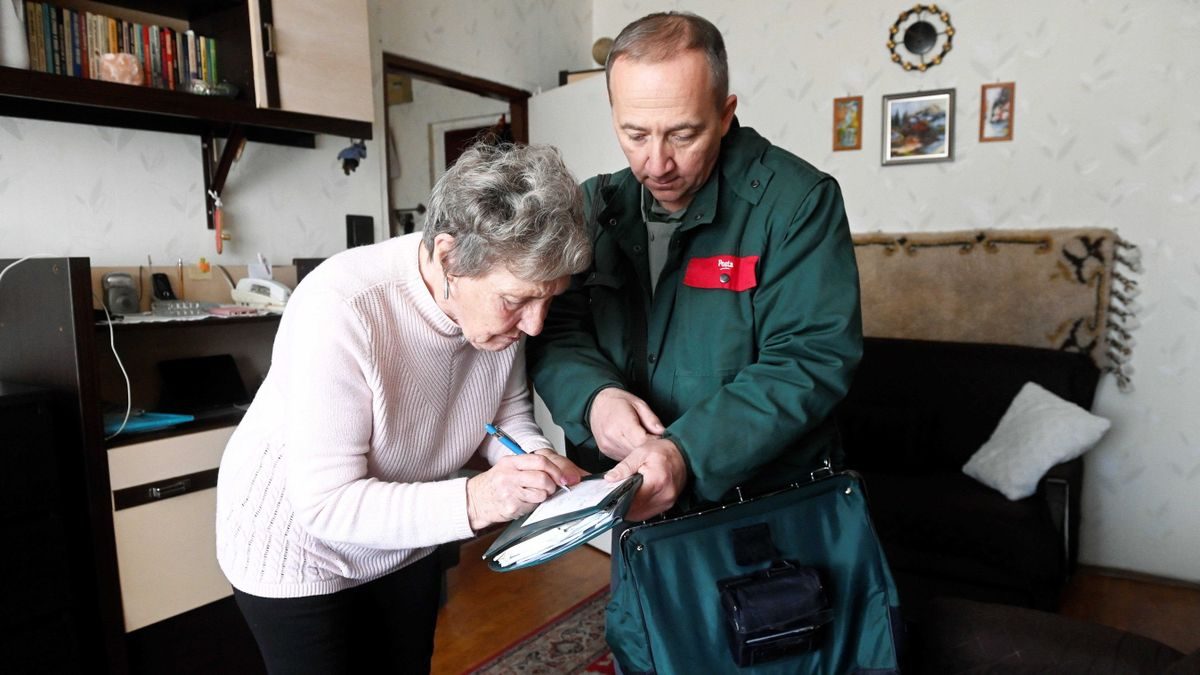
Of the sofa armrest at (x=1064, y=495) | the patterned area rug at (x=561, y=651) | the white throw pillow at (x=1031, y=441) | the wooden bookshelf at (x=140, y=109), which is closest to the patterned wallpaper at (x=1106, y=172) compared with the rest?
the white throw pillow at (x=1031, y=441)

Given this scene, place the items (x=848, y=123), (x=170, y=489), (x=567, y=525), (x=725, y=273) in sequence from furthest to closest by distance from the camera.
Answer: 1. (x=848, y=123)
2. (x=170, y=489)
3. (x=725, y=273)
4. (x=567, y=525)

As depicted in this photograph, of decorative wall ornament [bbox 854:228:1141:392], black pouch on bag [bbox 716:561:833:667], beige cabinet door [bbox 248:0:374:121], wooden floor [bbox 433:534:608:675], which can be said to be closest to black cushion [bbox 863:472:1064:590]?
decorative wall ornament [bbox 854:228:1141:392]

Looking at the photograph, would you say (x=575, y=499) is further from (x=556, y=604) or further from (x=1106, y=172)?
(x=1106, y=172)

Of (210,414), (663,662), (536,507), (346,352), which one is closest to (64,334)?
(210,414)

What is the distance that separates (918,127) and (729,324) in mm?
2597

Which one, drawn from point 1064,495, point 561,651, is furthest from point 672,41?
point 1064,495

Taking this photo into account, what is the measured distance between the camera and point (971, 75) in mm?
3162

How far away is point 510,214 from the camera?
96cm

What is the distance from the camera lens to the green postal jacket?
1046mm

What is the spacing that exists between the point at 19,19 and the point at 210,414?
1.09 m

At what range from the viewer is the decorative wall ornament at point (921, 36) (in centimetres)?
320

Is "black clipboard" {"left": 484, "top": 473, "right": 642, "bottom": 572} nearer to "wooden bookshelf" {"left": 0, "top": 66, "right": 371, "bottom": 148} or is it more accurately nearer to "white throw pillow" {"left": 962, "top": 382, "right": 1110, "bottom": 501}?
"wooden bookshelf" {"left": 0, "top": 66, "right": 371, "bottom": 148}

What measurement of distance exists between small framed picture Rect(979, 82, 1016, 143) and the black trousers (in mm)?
2866

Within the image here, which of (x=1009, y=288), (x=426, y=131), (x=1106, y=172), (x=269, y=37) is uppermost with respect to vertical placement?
(x=426, y=131)
